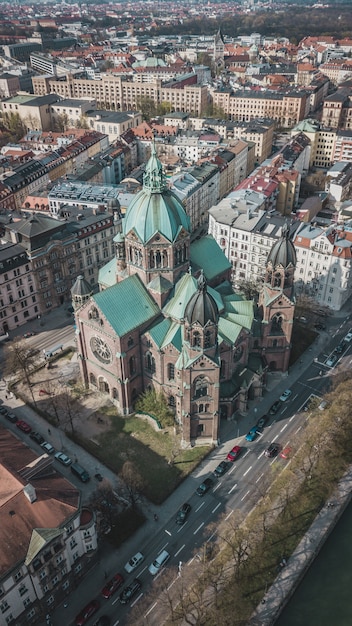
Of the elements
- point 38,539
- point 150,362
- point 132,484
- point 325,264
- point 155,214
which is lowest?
point 132,484

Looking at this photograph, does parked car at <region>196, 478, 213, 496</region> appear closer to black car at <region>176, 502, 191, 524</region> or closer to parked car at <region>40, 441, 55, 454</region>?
black car at <region>176, 502, 191, 524</region>

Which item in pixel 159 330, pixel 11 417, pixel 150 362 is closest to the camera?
pixel 159 330

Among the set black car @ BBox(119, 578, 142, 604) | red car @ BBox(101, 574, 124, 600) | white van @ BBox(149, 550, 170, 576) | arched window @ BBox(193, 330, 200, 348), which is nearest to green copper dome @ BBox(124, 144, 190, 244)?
arched window @ BBox(193, 330, 200, 348)

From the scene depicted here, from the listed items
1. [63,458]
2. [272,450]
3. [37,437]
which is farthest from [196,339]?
[37,437]

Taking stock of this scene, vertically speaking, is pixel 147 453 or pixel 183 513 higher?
pixel 183 513

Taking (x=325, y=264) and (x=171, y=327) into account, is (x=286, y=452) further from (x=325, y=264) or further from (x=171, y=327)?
(x=325, y=264)

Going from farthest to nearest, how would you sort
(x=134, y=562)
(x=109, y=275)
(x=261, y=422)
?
(x=109, y=275) → (x=261, y=422) → (x=134, y=562)

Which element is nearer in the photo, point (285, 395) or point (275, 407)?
point (275, 407)
